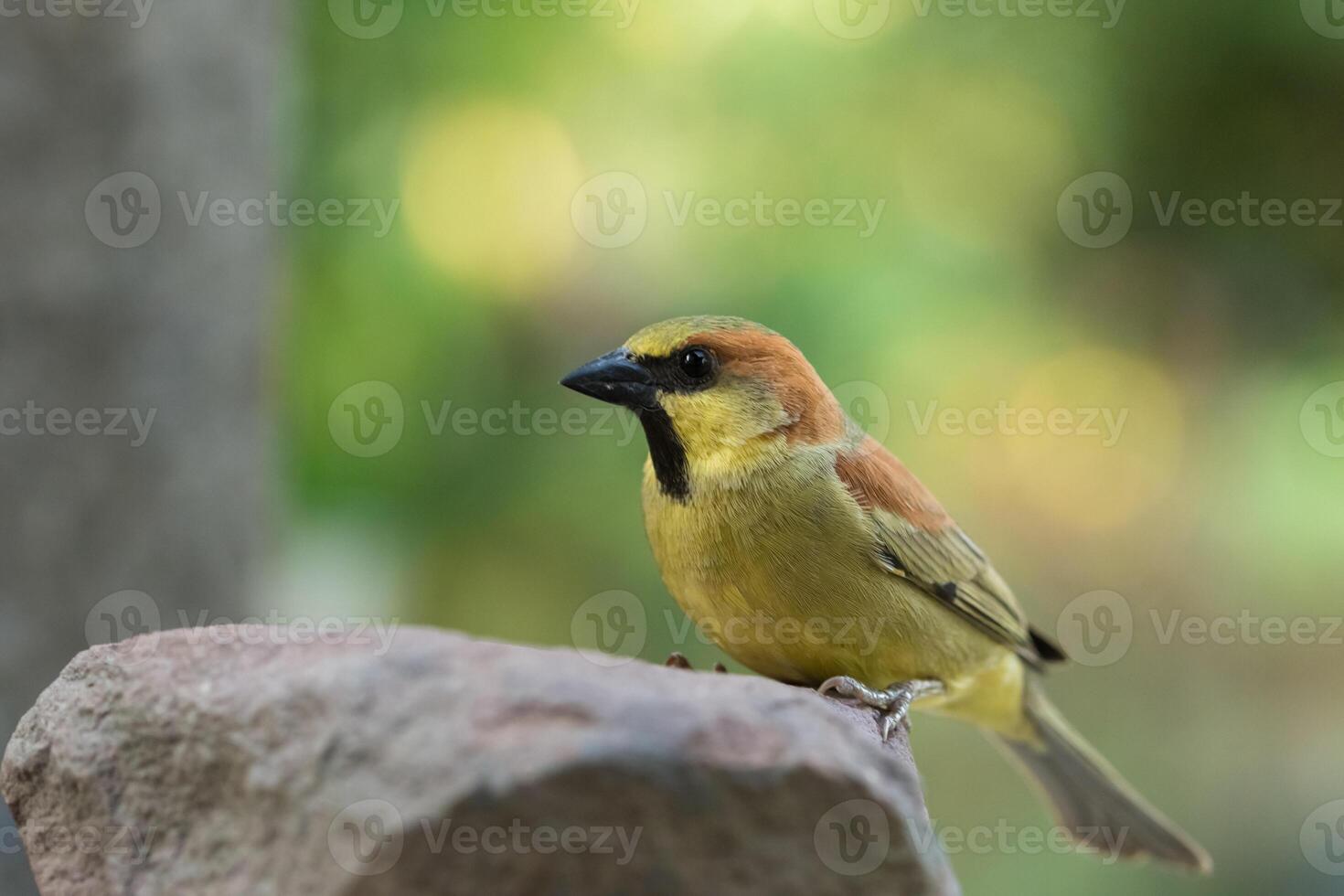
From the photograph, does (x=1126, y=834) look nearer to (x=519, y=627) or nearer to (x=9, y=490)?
(x=519, y=627)

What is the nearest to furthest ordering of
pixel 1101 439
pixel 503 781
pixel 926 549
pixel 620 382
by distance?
1. pixel 503 781
2. pixel 620 382
3. pixel 926 549
4. pixel 1101 439

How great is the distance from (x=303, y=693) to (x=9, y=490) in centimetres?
301

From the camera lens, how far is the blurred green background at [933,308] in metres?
6.08

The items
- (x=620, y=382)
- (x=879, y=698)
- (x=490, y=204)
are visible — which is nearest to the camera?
(x=879, y=698)

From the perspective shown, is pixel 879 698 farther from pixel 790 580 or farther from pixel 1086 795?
pixel 1086 795

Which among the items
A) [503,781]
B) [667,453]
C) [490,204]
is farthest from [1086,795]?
[490,204]

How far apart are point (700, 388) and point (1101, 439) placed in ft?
12.8

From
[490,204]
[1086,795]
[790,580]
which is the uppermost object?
[490,204]

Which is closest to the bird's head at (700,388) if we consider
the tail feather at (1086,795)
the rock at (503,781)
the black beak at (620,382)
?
the black beak at (620,382)

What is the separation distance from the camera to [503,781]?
1.66 metres

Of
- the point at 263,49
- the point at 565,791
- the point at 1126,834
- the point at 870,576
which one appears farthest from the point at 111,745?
the point at 263,49

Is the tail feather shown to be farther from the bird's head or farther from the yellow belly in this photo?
the bird's head

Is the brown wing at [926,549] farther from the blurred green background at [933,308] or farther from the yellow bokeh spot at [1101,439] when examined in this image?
the yellow bokeh spot at [1101,439]

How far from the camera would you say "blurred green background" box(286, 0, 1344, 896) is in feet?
20.0
